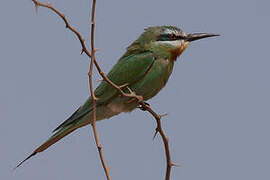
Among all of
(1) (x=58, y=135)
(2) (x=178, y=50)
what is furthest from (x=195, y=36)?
(1) (x=58, y=135)

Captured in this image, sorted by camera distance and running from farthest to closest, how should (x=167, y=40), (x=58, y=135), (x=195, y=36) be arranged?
(x=167, y=40) < (x=195, y=36) < (x=58, y=135)

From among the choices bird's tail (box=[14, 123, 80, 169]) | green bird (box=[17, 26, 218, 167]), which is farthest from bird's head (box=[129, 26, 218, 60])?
bird's tail (box=[14, 123, 80, 169])

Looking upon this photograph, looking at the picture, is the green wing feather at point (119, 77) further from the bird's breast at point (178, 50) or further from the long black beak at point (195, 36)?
the long black beak at point (195, 36)

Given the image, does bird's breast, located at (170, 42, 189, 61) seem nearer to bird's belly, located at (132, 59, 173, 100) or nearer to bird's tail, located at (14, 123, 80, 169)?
bird's belly, located at (132, 59, 173, 100)

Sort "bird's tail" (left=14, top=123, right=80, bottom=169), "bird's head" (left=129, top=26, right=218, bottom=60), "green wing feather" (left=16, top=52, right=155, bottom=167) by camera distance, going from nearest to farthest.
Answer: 1. "bird's tail" (left=14, top=123, right=80, bottom=169)
2. "green wing feather" (left=16, top=52, right=155, bottom=167)
3. "bird's head" (left=129, top=26, right=218, bottom=60)

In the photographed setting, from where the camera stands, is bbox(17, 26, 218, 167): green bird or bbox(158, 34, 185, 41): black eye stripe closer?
bbox(17, 26, 218, 167): green bird

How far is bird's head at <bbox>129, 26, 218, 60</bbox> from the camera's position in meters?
3.27

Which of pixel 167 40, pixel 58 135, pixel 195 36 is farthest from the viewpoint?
pixel 167 40

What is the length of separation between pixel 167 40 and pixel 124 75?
1.19 ft

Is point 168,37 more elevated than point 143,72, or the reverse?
point 168,37

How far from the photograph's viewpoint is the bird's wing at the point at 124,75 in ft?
10.5

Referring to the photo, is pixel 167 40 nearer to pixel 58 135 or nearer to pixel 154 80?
pixel 154 80

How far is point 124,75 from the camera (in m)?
3.29

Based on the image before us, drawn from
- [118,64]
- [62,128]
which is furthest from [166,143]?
[118,64]
